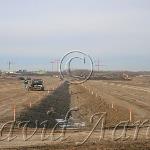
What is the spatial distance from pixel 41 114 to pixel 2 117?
6.20 m

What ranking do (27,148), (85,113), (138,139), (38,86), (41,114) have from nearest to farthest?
(27,148) < (138,139) < (41,114) < (85,113) < (38,86)

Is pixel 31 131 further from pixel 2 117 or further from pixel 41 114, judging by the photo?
pixel 41 114

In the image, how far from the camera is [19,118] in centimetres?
3512

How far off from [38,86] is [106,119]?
4580cm

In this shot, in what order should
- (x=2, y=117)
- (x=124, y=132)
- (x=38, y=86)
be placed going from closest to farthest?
(x=124, y=132)
(x=2, y=117)
(x=38, y=86)

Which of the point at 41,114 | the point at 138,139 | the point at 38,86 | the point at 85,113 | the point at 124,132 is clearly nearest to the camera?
the point at 138,139

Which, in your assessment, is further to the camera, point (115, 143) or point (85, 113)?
point (85, 113)

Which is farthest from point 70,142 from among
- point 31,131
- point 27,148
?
point 31,131

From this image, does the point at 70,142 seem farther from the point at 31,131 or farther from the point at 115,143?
the point at 31,131

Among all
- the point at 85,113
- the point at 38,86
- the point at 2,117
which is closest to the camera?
the point at 2,117

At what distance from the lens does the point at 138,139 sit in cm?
2284

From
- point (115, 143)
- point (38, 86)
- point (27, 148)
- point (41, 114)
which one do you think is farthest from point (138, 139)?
point (38, 86)

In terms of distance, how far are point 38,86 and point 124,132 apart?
182 feet

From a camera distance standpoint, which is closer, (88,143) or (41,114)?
(88,143)
